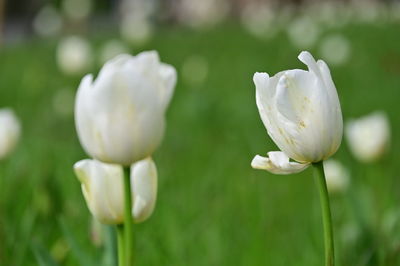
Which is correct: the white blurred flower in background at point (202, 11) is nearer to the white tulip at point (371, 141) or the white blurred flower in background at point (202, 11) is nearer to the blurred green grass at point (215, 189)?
the blurred green grass at point (215, 189)

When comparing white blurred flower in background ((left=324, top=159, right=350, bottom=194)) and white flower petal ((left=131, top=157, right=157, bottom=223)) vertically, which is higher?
white flower petal ((left=131, top=157, right=157, bottom=223))

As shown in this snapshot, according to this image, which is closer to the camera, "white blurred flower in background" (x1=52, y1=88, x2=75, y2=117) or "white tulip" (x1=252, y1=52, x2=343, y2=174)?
"white tulip" (x1=252, y1=52, x2=343, y2=174)

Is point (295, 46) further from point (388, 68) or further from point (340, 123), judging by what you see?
point (340, 123)

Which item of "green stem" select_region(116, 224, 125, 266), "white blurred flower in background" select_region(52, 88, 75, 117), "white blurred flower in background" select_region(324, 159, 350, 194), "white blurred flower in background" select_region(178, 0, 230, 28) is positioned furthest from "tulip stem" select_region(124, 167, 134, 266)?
"white blurred flower in background" select_region(178, 0, 230, 28)

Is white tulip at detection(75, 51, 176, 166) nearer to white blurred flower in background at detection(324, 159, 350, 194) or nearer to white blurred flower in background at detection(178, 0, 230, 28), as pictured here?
white blurred flower in background at detection(324, 159, 350, 194)

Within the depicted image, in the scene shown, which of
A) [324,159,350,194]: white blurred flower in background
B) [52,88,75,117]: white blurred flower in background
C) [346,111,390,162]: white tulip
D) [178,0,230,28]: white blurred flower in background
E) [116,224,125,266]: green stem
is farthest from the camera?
[178,0,230,28]: white blurred flower in background
